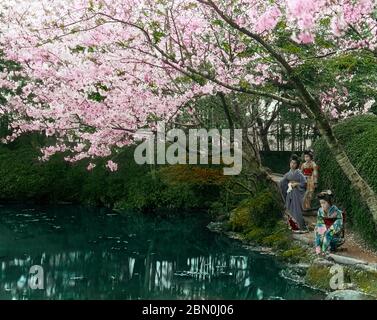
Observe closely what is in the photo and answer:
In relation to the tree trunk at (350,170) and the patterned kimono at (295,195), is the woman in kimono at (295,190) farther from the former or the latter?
the tree trunk at (350,170)

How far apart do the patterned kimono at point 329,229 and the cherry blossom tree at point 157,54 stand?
5.95 ft

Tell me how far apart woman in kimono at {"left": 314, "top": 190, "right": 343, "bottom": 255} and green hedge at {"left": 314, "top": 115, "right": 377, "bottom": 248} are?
0.62 m

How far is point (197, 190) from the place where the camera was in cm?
1870

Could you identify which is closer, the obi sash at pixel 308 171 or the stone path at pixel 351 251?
the stone path at pixel 351 251

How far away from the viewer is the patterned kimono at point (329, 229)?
364 inches

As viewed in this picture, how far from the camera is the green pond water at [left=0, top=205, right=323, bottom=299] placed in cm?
957

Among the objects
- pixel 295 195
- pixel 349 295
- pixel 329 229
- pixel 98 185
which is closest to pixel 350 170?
pixel 349 295

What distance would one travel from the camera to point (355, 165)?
35.3 ft

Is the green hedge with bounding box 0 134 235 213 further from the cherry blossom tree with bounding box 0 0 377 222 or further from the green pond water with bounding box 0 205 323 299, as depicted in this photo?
the cherry blossom tree with bounding box 0 0 377 222

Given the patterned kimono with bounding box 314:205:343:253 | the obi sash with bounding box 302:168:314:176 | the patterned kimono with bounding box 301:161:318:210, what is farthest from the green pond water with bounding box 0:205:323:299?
the obi sash with bounding box 302:168:314:176

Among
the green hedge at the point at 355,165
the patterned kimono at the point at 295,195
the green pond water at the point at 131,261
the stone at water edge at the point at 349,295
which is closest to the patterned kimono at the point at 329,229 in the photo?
the green hedge at the point at 355,165

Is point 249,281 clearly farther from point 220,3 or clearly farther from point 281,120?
point 281,120

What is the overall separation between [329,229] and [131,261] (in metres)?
4.73

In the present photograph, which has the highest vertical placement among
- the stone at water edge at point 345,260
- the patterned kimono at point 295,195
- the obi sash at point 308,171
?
the obi sash at point 308,171
